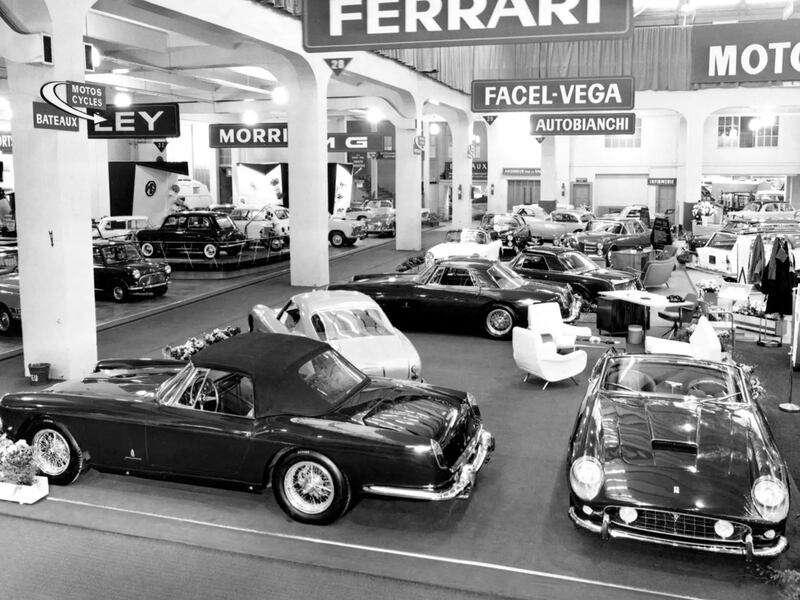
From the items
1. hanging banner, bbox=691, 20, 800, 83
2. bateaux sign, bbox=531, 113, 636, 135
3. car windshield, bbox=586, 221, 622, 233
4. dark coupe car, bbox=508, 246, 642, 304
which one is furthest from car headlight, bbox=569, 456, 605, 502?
car windshield, bbox=586, 221, 622, 233

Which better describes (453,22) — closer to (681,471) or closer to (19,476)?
(681,471)

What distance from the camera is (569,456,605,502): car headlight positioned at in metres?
5.93

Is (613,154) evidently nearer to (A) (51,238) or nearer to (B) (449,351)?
(B) (449,351)

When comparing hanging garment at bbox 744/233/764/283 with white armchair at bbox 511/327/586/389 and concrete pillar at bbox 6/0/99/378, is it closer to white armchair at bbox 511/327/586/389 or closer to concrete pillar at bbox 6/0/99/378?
white armchair at bbox 511/327/586/389

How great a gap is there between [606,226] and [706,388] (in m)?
20.1

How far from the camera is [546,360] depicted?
1031 centimetres

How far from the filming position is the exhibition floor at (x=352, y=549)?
5477 mm

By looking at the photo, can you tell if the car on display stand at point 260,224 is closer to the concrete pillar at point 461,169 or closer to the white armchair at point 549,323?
the concrete pillar at point 461,169

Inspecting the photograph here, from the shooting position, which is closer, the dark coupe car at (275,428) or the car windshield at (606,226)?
the dark coupe car at (275,428)

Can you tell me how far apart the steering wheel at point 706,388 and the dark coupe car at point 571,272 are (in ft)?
28.0

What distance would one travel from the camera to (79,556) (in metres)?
5.94

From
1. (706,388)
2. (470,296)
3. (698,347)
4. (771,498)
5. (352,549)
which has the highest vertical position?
(470,296)

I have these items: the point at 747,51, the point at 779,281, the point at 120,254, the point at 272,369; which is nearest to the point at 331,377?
the point at 272,369

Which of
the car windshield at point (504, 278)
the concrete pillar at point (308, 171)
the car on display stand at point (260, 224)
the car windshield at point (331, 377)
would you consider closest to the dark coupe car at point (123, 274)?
the concrete pillar at point (308, 171)
